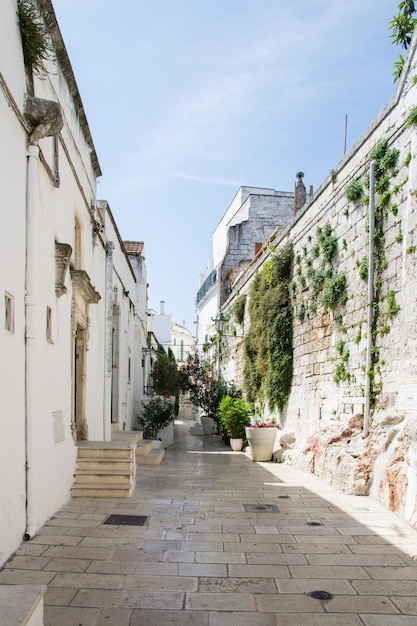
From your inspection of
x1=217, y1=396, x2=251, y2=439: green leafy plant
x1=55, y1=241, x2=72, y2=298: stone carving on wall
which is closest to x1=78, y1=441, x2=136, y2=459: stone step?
x1=55, y1=241, x2=72, y2=298: stone carving on wall

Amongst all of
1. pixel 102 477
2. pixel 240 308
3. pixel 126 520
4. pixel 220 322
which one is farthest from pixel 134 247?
pixel 126 520

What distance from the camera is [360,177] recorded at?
25.9 feet

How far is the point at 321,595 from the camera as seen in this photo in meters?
3.40

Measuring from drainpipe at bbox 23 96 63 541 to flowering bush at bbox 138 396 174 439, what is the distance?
8739 mm

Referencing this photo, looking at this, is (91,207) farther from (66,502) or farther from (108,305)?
(66,502)

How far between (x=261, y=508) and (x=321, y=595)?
2.63m

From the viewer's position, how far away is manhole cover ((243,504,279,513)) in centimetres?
585

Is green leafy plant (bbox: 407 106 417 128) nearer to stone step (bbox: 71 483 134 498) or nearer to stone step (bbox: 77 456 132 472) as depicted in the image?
stone step (bbox: 77 456 132 472)

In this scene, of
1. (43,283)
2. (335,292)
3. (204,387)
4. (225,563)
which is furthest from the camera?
(204,387)

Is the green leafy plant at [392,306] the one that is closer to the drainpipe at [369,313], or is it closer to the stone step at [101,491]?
the drainpipe at [369,313]

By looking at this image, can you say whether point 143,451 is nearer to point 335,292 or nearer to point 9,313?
point 335,292

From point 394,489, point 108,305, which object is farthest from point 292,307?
point 394,489

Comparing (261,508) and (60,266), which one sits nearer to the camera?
→ (60,266)

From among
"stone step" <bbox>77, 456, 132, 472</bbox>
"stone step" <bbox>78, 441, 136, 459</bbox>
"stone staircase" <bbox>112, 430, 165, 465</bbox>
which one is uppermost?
"stone step" <bbox>78, 441, 136, 459</bbox>
